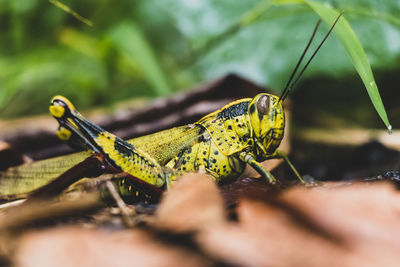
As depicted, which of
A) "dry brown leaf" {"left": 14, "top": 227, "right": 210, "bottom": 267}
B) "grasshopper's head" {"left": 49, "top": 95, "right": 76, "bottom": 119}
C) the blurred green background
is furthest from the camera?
the blurred green background

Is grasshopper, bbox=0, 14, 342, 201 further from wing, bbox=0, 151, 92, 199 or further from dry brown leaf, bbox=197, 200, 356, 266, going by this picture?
dry brown leaf, bbox=197, 200, 356, 266

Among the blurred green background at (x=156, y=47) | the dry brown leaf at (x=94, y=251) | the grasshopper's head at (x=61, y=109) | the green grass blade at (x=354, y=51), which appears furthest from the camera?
the blurred green background at (x=156, y=47)

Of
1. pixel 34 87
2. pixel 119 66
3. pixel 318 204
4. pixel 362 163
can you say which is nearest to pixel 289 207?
pixel 318 204

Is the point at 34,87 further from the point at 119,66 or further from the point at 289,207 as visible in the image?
the point at 289,207

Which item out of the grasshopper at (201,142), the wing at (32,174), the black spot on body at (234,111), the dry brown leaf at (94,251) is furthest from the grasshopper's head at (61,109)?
the dry brown leaf at (94,251)

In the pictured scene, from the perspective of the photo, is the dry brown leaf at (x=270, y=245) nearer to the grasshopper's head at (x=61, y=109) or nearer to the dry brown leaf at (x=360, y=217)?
the dry brown leaf at (x=360, y=217)

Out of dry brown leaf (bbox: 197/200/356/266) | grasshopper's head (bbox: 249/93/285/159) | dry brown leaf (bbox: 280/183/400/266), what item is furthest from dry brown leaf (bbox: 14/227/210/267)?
grasshopper's head (bbox: 249/93/285/159)

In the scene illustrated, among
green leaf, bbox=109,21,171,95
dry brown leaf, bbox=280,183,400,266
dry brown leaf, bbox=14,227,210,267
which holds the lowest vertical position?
dry brown leaf, bbox=280,183,400,266
